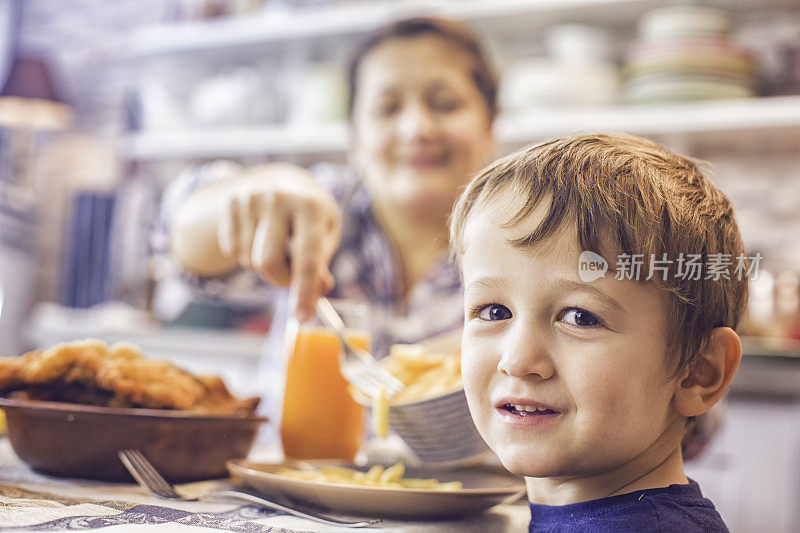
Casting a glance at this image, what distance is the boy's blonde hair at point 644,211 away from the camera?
1.86 feet

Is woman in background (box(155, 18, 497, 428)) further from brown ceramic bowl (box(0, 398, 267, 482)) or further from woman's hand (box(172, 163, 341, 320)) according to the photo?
brown ceramic bowl (box(0, 398, 267, 482))

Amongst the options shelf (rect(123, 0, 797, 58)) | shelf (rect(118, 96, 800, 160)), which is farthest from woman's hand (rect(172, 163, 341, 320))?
shelf (rect(123, 0, 797, 58))

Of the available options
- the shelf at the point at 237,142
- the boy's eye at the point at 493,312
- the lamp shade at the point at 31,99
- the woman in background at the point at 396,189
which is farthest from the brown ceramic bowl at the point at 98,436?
the lamp shade at the point at 31,99

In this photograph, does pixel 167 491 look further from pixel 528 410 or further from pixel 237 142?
pixel 237 142

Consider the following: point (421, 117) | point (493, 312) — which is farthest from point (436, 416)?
point (421, 117)

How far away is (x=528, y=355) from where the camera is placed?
21.8 inches

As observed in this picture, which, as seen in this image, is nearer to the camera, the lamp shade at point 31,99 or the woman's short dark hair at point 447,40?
the woman's short dark hair at point 447,40

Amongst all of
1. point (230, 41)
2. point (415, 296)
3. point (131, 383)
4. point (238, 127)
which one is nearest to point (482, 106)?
point (415, 296)

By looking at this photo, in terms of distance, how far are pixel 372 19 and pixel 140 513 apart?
2653 mm

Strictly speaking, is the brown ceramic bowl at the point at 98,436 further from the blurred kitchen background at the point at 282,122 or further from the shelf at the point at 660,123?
the shelf at the point at 660,123

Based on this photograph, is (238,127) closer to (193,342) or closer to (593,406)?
(193,342)

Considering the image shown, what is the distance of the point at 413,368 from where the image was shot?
2.97 feet

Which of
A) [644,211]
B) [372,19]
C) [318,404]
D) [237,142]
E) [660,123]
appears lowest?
[318,404]

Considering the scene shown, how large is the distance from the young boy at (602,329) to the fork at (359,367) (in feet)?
0.89
